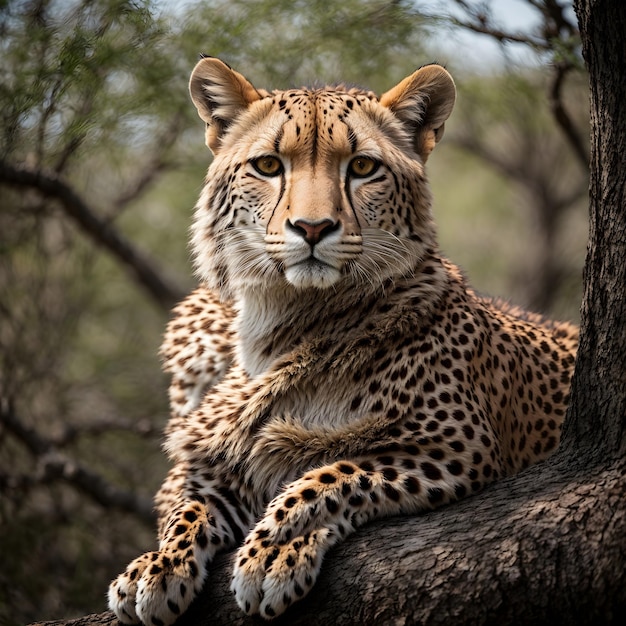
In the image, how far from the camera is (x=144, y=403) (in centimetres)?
1318

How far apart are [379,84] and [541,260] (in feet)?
23.1

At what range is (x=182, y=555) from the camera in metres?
5.02

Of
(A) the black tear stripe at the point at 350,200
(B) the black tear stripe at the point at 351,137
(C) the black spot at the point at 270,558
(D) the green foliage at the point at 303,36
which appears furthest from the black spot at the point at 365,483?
(D) the green foliage at the point at 303,36

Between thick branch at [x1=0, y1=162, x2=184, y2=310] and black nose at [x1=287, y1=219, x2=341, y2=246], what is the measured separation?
3.89 m

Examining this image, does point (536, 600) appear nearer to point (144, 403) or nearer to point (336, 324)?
point (336, 324)

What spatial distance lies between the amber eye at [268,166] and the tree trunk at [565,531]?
5.95 feet

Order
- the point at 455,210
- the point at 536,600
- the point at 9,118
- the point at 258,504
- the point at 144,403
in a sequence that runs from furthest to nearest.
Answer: the point at 455,210, the point at 144,403, the point at 9,118, the point at 258,504, the point at 536,600

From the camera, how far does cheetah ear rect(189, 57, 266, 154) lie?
585 centimetres

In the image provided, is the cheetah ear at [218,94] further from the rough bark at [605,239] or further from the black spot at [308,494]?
the black spot at [308,494]

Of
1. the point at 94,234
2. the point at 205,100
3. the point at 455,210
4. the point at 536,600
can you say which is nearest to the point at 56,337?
the point at 94,234

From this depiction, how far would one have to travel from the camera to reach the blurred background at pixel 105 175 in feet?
23.7

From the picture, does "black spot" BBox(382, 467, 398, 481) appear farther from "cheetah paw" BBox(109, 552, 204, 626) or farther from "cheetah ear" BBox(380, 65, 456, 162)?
"cheetah ear" BBox(380, 65, 456, 162)

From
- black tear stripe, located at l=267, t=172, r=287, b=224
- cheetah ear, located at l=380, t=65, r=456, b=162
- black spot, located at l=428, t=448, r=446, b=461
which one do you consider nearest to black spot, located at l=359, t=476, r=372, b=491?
black spot, located at l=428, t=448, r=446, b=461

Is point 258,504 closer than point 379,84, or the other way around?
point 258,504
